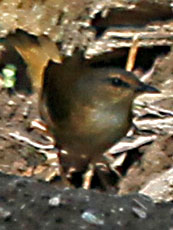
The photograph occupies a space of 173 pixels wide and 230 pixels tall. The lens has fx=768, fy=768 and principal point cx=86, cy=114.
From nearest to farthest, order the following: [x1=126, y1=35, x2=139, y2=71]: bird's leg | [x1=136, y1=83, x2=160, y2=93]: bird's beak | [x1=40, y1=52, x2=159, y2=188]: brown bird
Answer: [x1=40, y1=52, x2=159, y2=188]: brown bird, [x1=136, y1=83, x2=160, y2=93]: bird's beak, [x1=126, y1=35, x2=139, y2=71]: bird's leg

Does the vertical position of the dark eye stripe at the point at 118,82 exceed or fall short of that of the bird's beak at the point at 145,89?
it exceeds it

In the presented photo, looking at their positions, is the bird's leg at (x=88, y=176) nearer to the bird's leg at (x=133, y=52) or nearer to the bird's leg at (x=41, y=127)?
the bird's leg at (x=41, y=127)

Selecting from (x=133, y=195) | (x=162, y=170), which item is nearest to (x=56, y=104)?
(x=162, y=170)

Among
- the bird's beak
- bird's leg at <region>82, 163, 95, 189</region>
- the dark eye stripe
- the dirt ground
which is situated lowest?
bird's leg at <region>82, 163, 95, 189</region>

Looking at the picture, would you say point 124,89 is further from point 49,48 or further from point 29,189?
point 29,189

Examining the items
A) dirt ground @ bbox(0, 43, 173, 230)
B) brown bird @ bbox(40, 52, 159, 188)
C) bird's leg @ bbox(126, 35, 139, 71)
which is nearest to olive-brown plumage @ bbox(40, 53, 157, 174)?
brown bird @ bbox(40, 52, 159, 188)

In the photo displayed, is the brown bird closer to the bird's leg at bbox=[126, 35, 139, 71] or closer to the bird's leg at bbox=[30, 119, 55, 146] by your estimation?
the bird's leg at bbox=[30, 119, 55, 146]

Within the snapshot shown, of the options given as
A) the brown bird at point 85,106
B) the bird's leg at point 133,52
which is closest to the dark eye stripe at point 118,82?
the brown bird at point 85,106

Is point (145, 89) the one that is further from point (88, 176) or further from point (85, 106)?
point (88, 176)
